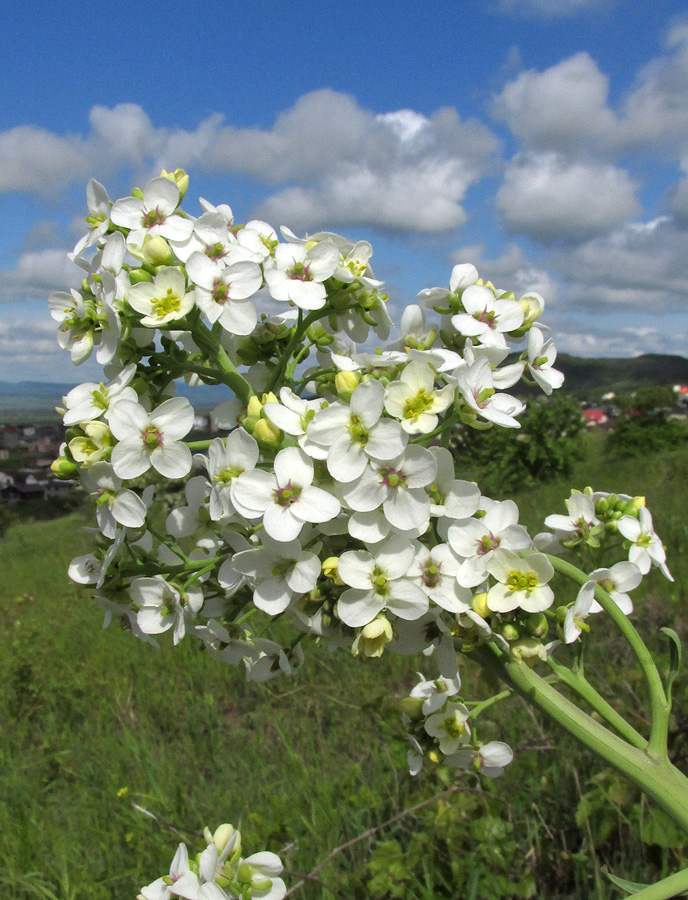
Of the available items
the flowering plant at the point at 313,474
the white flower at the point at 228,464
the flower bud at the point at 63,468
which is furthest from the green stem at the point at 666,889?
the flower bud at the point at 63,468

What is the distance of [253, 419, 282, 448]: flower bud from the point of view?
1208 mm

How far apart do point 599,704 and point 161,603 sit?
3.20 feet

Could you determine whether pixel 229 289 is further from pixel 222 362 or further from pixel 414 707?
pixel 414 707

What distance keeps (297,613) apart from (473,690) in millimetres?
2808

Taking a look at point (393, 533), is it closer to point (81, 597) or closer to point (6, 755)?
point (6, 755)

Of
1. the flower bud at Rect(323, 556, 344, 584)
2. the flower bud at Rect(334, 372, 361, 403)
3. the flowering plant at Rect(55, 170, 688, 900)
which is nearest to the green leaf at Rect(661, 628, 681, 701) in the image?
the flowering plant at Rect(55, 170, 688, 900)

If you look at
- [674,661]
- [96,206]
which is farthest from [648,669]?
[96,206]

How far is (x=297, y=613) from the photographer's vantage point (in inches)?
49.4

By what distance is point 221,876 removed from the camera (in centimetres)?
141

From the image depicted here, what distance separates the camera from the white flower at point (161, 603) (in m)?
1.37

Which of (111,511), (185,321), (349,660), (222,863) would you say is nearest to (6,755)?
(349,660)

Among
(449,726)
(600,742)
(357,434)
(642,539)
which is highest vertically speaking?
(357,434)

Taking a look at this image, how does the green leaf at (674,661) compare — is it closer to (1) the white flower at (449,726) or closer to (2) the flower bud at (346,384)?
(1) the white flower at (449,726)

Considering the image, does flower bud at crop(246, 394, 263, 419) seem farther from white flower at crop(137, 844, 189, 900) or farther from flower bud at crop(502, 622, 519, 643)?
white flower at crop(137, 844, 189, 900)
